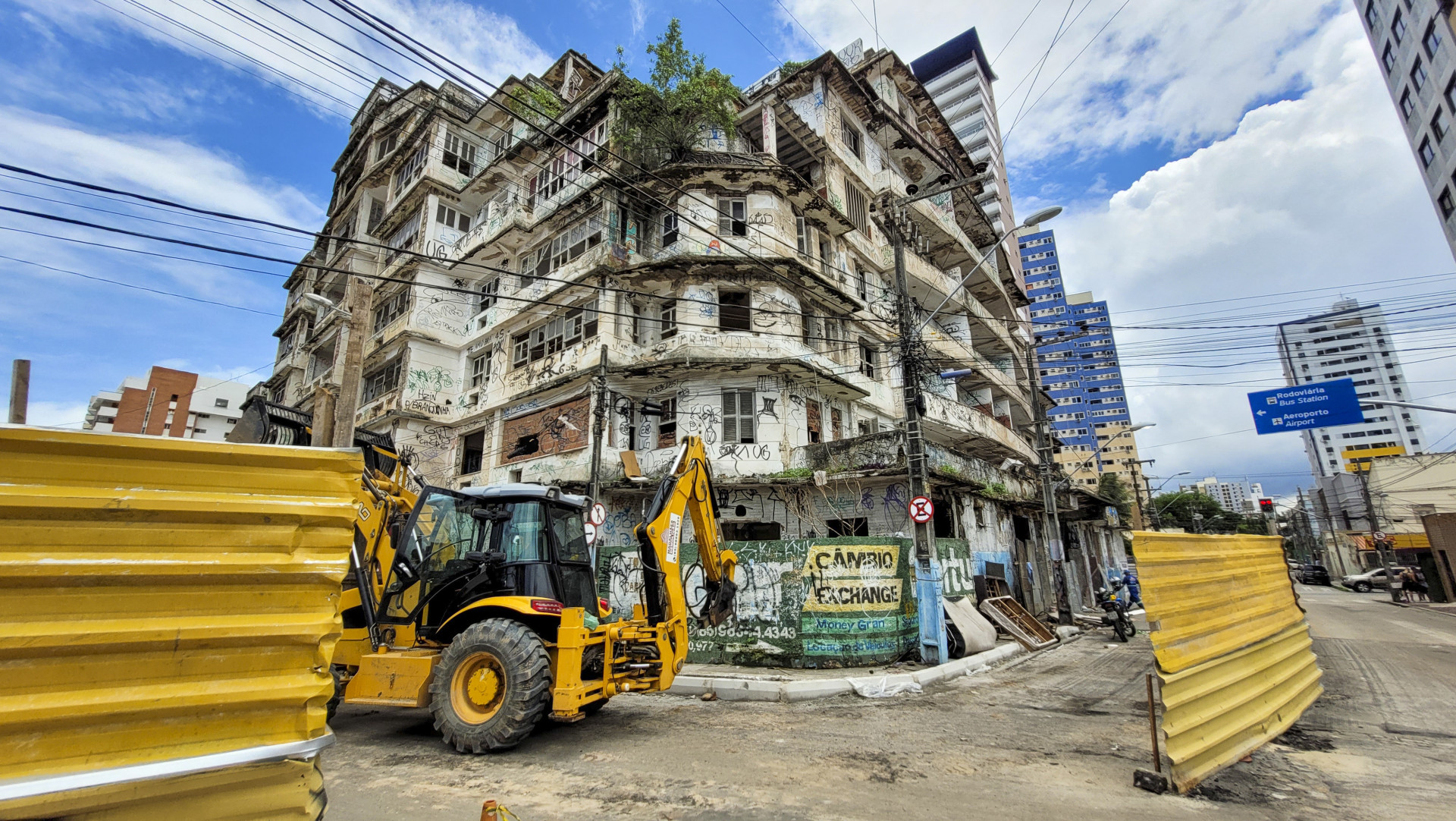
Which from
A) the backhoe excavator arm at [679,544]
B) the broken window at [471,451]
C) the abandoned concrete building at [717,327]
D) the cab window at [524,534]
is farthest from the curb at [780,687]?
the broken window at [471,451]

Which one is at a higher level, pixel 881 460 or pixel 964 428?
pixel 964 428

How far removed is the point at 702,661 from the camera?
11.8m

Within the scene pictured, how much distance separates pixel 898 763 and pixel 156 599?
226 inches

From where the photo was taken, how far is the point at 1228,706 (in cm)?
530

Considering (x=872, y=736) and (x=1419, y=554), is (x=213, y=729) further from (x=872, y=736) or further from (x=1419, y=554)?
(x=1419, y=554)

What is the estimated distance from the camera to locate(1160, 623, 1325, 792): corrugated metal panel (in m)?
4.70

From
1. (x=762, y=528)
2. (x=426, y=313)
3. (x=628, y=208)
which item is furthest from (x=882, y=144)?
(x=426, y=313)

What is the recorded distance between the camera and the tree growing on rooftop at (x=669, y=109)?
1991 centimetres

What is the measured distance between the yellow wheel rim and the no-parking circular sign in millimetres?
7843

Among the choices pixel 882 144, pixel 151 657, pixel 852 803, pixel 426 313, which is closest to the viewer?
pixel 151 657

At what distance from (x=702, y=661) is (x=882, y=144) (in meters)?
22.6

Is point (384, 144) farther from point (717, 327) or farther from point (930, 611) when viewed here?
point (930, 611)

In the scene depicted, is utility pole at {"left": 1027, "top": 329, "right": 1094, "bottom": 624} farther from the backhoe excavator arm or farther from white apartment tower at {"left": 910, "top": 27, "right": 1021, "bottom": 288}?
white apartment tower at {"left": 910, "top": 27, "right": 1021, "bottom": 288}

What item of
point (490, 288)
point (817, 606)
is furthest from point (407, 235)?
point (817, 606)
